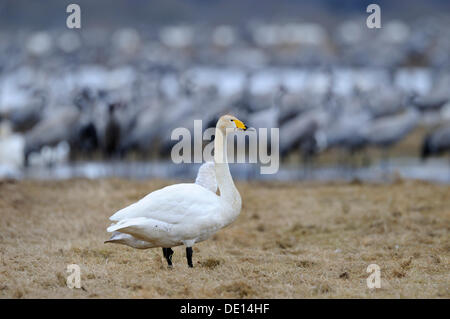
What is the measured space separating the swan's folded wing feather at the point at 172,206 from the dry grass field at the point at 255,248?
52 cm

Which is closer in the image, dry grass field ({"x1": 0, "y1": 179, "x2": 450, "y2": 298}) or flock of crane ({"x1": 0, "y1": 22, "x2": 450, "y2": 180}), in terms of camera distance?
dry grass field ({"x1": 0, "y1": 179, "x2": 450, "y2": 298})

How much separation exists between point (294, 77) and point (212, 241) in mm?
35557

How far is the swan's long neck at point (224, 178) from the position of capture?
638 centimetres

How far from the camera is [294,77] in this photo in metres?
42.8

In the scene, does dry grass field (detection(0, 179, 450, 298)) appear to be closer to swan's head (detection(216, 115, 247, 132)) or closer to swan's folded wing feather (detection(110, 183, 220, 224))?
swan's folded wing feather (detection(110, 183, 220, 224))

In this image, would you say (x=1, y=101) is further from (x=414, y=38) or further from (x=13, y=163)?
(x=414, y=38)

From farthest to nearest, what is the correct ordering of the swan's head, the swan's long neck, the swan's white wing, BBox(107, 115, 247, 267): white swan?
the swan's white wing → the swan's head → the swan's long neck → BBox(107, 115, 247, 267): white swan

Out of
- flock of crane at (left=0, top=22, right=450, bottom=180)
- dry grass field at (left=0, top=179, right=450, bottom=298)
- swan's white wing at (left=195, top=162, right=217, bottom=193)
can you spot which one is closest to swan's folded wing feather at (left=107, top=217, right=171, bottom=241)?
dry grass field at (left=0, top=179, right=450, bottom=298)

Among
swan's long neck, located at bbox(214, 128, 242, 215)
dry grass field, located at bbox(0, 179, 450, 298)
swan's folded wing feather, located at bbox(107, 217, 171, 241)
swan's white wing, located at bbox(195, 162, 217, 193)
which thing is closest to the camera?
dry grass field, located at bbox(0, 179, 450, 298)

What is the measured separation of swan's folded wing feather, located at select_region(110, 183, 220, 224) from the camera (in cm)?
608

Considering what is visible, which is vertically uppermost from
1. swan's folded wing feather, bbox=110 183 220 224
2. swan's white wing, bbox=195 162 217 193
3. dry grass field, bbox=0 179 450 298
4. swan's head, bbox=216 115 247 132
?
swan's head, bbox=216 115 247 132

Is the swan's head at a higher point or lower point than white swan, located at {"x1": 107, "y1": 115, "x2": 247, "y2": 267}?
higher
